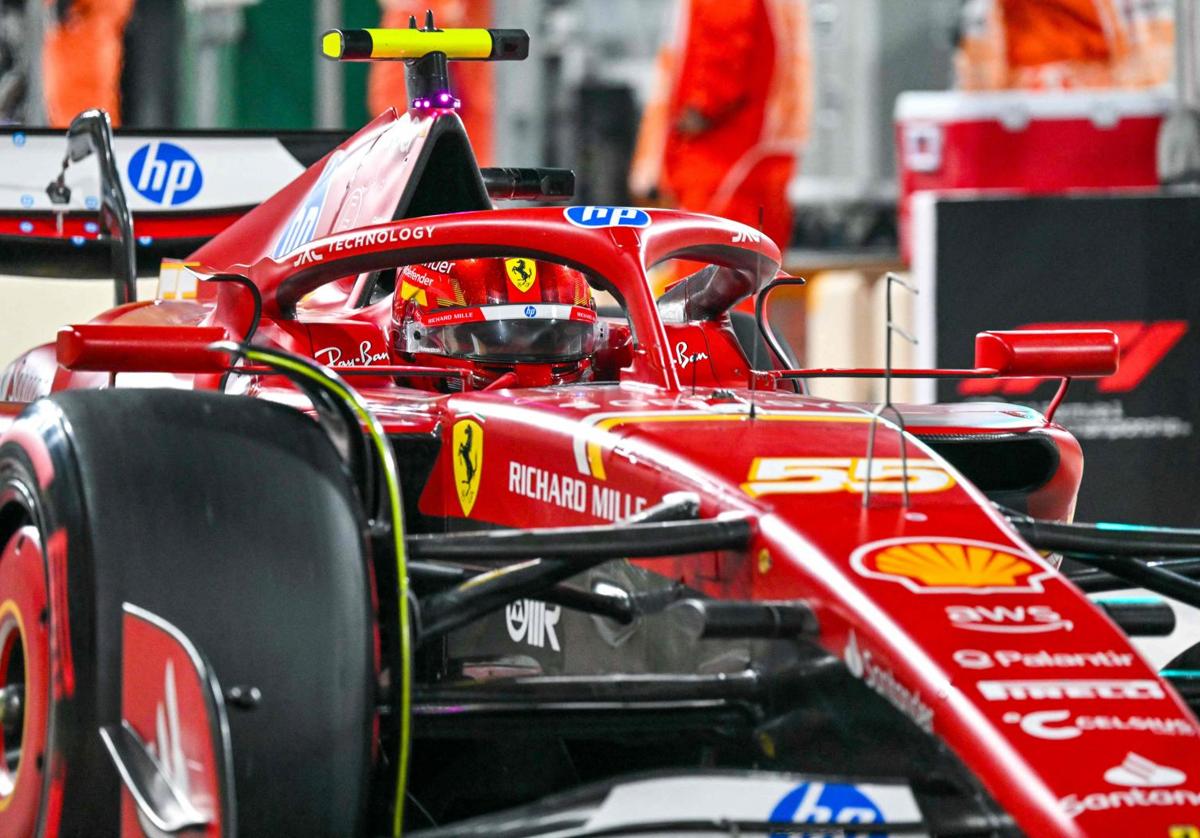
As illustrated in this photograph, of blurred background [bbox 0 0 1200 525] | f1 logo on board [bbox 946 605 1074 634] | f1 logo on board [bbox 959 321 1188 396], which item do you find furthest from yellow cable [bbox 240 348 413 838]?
blurred background [bbox 0 0 1200 525]

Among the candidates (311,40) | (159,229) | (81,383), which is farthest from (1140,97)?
(81,383)

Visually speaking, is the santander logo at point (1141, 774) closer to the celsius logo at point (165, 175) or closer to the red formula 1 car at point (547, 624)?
the red formula 1 car at point (547, 624)

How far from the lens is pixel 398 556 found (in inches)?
90.3

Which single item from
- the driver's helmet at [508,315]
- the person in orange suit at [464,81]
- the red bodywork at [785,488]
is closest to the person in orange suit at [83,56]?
the person in orange suit at [464,81]

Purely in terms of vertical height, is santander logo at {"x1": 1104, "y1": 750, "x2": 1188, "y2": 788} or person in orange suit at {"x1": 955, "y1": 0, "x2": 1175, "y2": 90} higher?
person in orange suit at {"x1": 955, "y1": 0, "x2": 1175, "y2": 90}

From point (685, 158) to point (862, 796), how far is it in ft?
24.4

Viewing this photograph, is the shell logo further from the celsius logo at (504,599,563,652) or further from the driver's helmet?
the driver's helmet

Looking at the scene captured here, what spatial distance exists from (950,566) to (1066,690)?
0.76 ft

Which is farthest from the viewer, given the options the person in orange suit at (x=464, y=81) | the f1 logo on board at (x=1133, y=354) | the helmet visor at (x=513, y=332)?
the person in orange suit at (x=464, y=81)

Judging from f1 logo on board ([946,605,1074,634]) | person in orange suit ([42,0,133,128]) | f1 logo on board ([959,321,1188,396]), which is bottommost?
f1 logo on board ([959,321,1188,396])

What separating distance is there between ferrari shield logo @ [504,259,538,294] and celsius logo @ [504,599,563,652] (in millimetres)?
728

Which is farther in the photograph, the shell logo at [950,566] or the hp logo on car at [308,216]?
the hp logo on car at [308,216]

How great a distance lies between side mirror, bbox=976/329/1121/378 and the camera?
3.06 metres

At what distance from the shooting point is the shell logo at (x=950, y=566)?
2.24 m
